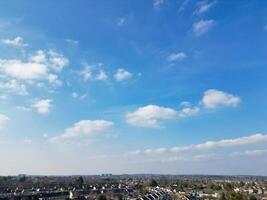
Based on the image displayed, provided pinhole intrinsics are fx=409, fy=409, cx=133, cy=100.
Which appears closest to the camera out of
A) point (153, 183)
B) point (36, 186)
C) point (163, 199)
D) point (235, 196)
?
point (235, 196)

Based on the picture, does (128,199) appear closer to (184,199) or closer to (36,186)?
(184,199)

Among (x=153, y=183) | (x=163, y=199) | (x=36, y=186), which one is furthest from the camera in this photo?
(x=153, y=183)

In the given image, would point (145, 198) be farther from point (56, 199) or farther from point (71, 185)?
point (71, 185)

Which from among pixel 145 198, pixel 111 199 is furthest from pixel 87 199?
pixel 145 198

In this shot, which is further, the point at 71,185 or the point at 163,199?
the point at 71,185

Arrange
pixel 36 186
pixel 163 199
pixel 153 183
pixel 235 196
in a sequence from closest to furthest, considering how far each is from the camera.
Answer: pixel 235 196 → pixel 163 199 → pixel 36 186 → pixel 153 183

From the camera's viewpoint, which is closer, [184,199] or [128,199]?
[128,199]

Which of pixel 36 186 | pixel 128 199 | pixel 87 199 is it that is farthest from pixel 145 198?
pixel 36 186

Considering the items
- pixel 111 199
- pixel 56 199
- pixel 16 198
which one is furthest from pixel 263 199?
pixel 16 198
